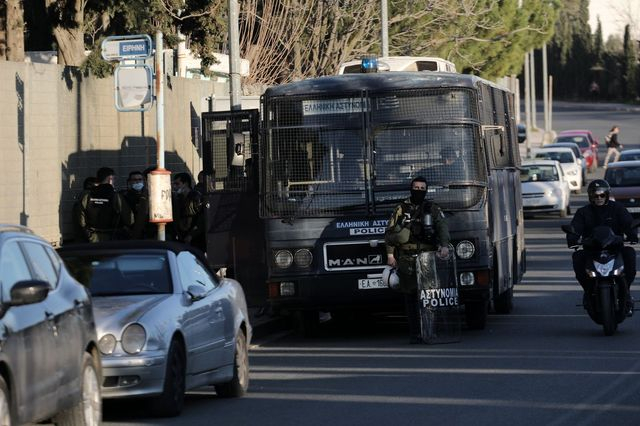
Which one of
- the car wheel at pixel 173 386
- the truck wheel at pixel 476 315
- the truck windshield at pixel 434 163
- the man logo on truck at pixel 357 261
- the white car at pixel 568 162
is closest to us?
the car wheel at pixel 173 386

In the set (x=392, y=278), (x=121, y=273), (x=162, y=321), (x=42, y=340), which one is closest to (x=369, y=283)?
(x=392, y=278)

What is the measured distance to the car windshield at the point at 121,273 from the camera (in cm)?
1222

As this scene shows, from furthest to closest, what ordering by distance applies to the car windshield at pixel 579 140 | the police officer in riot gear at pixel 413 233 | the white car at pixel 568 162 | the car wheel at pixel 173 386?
the car windshield at pixel 579 140
the white car at pixel 568 162
the police officer in riot gear at pixel 413 233
the car wheel at pixel 173 386

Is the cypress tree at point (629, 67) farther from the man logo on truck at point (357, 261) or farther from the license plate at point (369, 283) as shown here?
the license plate at point (369, 283)

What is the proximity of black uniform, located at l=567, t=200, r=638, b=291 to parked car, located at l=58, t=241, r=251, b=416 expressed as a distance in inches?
196

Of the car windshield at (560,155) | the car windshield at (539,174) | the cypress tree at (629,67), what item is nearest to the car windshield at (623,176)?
the car windshield at (539,174)

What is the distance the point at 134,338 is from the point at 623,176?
27.6 metres

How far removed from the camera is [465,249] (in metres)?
17.1

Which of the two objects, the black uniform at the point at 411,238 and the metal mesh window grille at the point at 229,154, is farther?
the metal mesh window grille at the point at 229,154

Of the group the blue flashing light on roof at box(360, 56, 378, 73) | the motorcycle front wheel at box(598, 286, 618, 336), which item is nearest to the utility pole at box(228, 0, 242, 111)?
the blue flashing light on roof at box(360, 56, 378, 73)

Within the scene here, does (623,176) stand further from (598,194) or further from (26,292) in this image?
(26,292)

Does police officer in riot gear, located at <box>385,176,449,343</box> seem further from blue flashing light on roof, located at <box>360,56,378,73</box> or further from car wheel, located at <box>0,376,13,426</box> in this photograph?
car wheel, located at <box>0,376,13,426</box>

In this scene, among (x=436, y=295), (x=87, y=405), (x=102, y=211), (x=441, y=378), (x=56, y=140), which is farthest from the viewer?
(x=56, y=140)

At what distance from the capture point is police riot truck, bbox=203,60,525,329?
1717 cm
